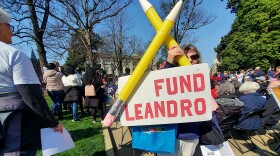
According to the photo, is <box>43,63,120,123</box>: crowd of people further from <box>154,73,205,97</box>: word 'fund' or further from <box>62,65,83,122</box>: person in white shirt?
<box>154,73,205,97</box>: word 'fund'

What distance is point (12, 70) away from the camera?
5.23 ft

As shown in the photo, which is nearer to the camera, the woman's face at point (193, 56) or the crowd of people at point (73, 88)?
the woman's face at point (193, 56)

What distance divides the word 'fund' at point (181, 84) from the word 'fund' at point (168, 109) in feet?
0.24

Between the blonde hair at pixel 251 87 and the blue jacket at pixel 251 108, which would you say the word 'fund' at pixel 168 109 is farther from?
the blonde hair at pixel 251 87

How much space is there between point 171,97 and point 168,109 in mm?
90

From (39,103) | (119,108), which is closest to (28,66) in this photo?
(39,103)

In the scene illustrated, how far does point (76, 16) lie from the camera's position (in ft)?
31.6

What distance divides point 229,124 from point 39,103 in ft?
12.4

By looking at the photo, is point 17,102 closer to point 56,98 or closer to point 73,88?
point 73,88

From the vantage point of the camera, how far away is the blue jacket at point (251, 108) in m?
4.23

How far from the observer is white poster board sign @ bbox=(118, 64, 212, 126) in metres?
1.42

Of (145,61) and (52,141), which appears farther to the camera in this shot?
(52,141)

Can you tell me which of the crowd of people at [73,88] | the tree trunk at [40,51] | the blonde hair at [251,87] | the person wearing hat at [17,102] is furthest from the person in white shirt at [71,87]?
the person wearing hat at [17,102]

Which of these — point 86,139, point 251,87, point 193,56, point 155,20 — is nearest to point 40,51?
point 86,139
